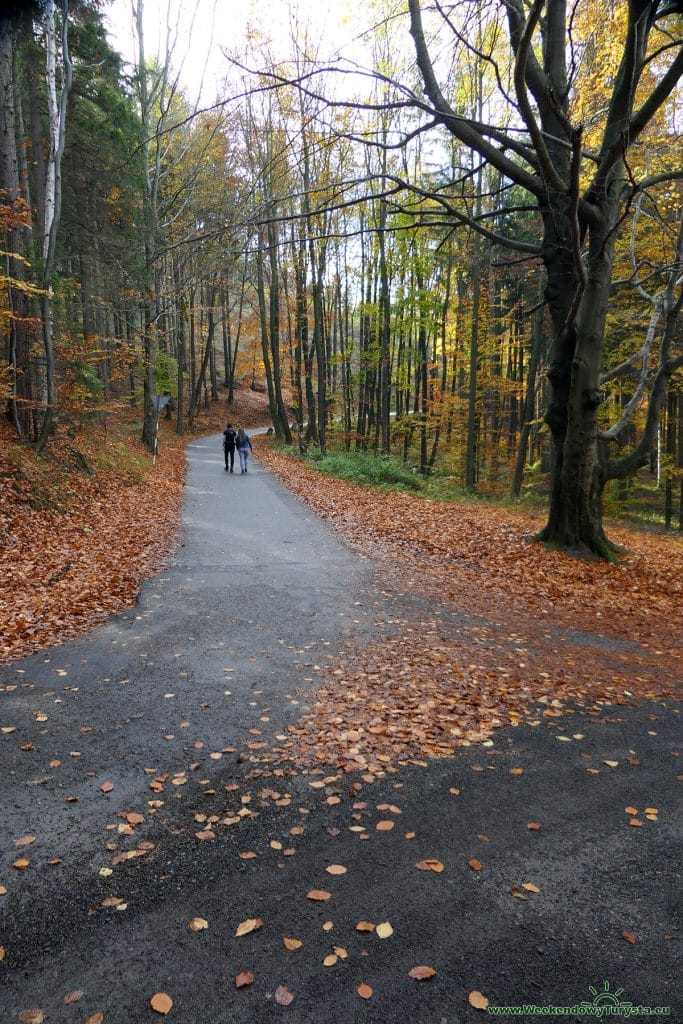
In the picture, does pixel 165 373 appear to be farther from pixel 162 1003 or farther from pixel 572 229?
pixel 162 1003

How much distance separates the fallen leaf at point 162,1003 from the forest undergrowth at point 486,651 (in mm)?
1815

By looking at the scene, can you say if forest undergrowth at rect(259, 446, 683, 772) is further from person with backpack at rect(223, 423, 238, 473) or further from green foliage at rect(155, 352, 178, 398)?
green foliage at rect(155, 352, 178, 398)

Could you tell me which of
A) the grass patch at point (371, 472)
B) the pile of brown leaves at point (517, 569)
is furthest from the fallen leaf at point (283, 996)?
the grass patch at point (371, 472)

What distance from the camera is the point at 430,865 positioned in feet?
10.1

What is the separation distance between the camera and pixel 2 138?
39.0 feet

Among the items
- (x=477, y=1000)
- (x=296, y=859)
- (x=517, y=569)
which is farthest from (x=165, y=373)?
(x=477, y=1000)

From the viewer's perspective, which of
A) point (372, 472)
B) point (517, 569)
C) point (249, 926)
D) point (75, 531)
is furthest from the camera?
point (372, 472)

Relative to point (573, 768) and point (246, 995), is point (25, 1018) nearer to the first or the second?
point (246, 995)

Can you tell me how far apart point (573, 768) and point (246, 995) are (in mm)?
2600

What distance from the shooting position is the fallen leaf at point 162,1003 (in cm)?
226

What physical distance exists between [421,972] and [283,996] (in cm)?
56

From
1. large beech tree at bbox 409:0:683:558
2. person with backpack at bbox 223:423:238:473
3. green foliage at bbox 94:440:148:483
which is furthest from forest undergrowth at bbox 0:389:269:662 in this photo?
large beech tree at bbox 409:0:683:558

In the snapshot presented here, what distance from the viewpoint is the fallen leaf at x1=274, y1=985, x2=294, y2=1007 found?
7.52 ft

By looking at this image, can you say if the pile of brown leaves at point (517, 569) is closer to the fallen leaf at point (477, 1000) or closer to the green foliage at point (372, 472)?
the green foliage at point (372, 472)
